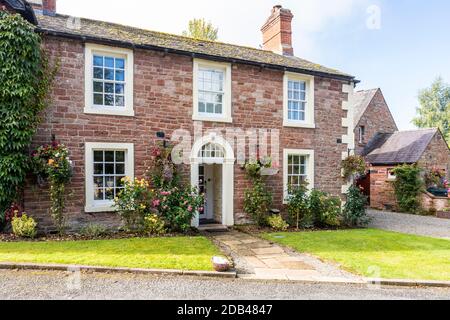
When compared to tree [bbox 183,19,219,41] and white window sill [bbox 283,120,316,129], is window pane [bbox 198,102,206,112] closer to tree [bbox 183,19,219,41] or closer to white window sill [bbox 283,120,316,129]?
white window sill [bbox 283,120,316,129]

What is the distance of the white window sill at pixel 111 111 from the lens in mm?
9070

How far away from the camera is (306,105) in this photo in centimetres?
1230

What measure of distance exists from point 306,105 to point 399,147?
10204 millimetres

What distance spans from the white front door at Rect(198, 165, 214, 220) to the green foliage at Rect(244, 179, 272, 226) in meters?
1.52

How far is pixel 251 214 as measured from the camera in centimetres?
1093

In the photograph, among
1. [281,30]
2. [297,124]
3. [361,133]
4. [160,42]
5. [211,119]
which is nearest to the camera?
[160,42]

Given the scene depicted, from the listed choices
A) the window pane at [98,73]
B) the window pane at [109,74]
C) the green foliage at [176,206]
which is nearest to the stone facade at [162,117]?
the window pane at [98,73]

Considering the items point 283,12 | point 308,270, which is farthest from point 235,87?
point 308,270

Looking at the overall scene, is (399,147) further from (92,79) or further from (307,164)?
(92,79)

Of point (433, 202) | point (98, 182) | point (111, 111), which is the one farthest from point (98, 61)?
point (433, 202)

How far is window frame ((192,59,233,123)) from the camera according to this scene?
10445 mm

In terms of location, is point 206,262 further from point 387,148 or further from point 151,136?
point 387,148

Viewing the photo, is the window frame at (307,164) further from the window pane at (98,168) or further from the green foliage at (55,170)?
the green foliage at (55,170)

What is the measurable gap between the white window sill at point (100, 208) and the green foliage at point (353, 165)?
877 centimetres
